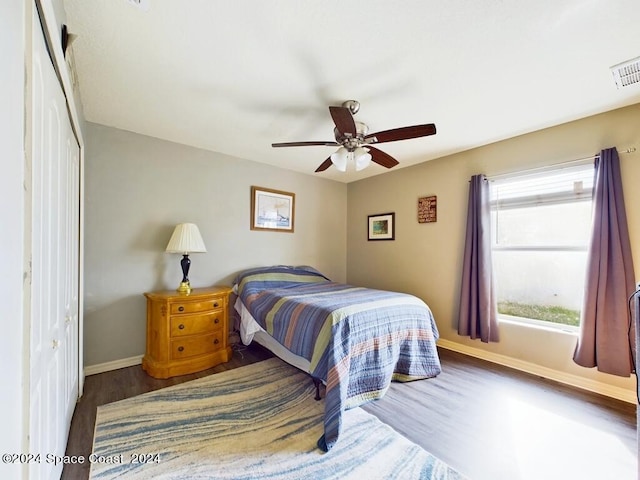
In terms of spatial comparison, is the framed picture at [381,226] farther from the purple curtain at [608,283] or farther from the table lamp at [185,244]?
the table lamp at [185,244]

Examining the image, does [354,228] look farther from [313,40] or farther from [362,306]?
[313,40]

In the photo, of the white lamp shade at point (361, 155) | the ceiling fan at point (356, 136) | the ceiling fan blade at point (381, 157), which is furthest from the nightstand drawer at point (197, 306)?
the ceiling fan blade at point (381, 157)

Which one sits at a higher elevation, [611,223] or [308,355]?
[611,223]

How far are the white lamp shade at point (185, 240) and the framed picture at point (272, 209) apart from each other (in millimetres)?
924

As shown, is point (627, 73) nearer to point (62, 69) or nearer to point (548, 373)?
point (548, 373)

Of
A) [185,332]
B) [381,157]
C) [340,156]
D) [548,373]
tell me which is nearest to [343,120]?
[340,156]

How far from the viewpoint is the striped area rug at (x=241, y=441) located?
1.47 metres

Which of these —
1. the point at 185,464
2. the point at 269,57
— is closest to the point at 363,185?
the point at 269,57

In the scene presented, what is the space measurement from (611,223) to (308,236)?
3270 millimetres

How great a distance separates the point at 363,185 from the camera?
4.50 m

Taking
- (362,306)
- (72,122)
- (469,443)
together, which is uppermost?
(72,122)

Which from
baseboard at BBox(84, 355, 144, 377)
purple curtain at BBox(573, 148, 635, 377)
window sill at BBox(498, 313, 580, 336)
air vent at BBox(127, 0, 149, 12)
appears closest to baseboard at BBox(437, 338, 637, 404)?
purple curtain at BBox(573, 148, 635, 377)

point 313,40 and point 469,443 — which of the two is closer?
point 313,40

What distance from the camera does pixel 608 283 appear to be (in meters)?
2.22
